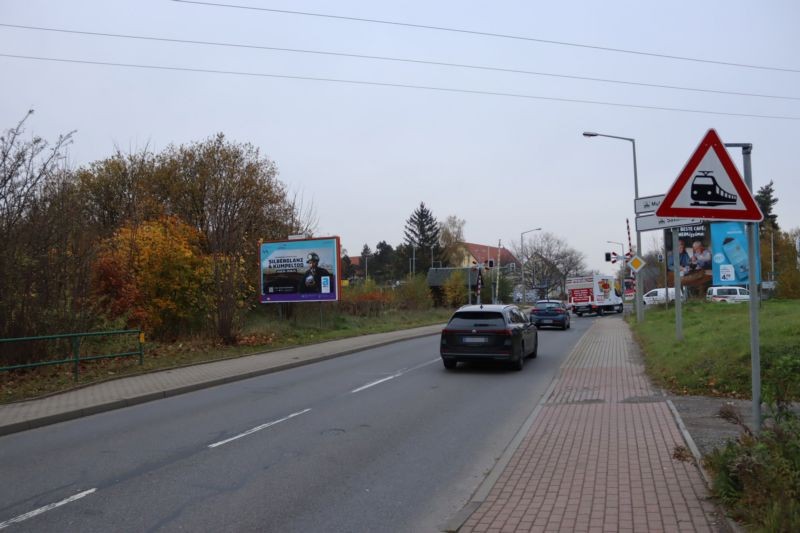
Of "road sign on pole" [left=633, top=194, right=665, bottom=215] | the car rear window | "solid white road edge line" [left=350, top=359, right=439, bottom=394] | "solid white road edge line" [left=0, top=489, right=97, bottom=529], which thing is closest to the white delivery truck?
"road sign on pole" [left=633, top=194, right=665, bottom=215]

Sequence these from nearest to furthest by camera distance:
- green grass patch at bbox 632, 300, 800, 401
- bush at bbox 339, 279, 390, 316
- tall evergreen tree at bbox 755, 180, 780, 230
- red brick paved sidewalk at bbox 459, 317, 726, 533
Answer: red brick paved sidewalk at bbox 459, 317, 726, 533 < green grass patch at bbox 632, 300, 800, 401 < bush at bbox 339, 279, 390, 316 < tall evergreen tree at bbox 755, 180, 780, 230

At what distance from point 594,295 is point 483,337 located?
40.3 metres

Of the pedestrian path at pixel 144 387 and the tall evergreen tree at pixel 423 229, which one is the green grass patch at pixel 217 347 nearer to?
the pedestrian path at pixel 144 387

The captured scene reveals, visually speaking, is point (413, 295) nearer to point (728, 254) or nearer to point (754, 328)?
point (728, 254)

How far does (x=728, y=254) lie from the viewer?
41.8 metres

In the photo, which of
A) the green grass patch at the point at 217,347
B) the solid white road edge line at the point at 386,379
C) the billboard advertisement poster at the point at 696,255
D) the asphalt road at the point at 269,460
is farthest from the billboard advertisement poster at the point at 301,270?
the billboard advertisement poster at the point at 696,255

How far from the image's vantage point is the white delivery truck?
52.4 m

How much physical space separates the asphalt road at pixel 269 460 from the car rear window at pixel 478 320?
7.80 feet

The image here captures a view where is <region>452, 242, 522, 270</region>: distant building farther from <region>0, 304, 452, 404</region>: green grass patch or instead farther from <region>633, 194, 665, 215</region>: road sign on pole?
<region>633, 194, 665, 215</region>: road sign on pole

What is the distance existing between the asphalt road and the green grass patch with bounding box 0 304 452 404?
288cm

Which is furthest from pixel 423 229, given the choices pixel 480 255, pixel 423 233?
pixel 480 255

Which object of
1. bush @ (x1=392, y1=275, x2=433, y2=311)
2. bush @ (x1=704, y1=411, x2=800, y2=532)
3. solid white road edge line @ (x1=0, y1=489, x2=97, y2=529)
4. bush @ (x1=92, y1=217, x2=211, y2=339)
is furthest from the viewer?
bush @ (x1=392, y1=275, x2=433, y2=311)

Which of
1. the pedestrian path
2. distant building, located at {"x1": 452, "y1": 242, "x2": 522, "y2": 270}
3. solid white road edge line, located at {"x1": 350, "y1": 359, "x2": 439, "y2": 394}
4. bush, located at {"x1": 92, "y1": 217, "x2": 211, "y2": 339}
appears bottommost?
solid white road edge line, located at {"x1": 350, "y1": 359, "x2": 439, "y2": 394}

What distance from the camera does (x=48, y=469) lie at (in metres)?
6.88
